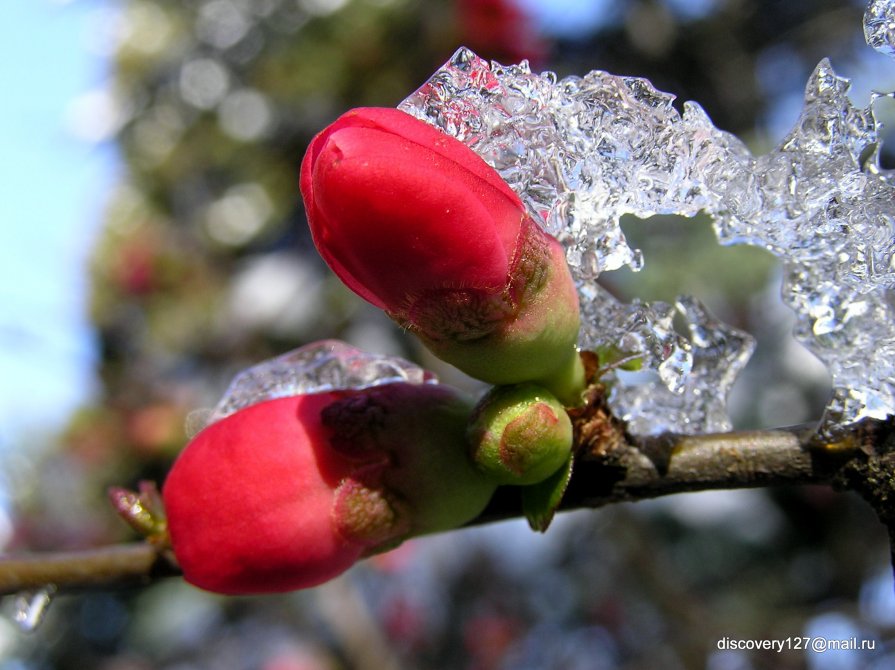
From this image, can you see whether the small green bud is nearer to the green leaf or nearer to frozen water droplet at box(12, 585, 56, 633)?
the green leaf

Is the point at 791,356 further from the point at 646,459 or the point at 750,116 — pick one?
the point at 646,459

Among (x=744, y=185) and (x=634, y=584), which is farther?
(x=634, y=584)

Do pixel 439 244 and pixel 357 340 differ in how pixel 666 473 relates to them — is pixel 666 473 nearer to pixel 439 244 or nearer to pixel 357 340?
pixel 439 244

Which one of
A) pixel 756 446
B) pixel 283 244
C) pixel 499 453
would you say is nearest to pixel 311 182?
pixel 499 453

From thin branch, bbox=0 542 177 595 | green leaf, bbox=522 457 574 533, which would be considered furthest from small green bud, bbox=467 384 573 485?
thin branch, bbox=0 542 177 595

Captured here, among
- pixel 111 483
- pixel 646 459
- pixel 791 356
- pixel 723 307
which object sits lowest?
pixel 111 483

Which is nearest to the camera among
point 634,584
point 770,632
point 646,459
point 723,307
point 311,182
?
point 311,182

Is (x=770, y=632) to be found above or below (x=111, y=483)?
above

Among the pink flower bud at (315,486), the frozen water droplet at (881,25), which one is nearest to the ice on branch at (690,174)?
the frozen water droplet at (881,25)
